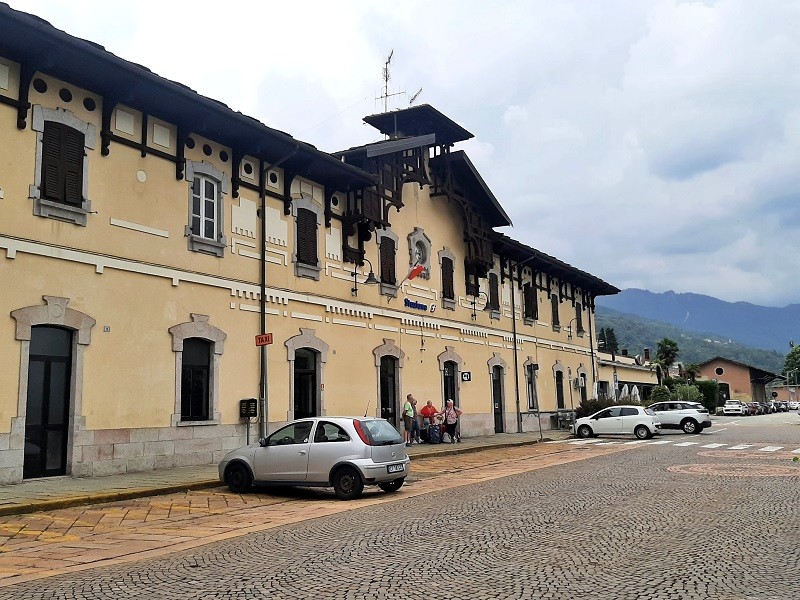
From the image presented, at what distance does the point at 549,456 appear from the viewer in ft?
68.7

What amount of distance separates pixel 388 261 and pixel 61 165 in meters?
12.2

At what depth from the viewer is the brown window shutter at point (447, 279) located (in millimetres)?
28237

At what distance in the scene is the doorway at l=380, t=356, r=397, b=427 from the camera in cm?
2367

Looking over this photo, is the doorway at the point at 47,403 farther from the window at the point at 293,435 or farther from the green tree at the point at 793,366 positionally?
the green tree at the point at 793,366

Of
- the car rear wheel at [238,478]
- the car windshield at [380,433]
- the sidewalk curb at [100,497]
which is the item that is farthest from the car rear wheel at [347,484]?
the sidewalk curb at [100,497]

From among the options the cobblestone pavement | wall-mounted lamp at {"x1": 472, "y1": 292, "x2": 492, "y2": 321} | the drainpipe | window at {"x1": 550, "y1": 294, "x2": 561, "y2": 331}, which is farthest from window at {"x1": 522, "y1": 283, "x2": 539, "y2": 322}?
the cobblestone pavement

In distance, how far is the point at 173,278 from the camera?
16.5 metres

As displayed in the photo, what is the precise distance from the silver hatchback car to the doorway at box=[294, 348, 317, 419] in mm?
6476

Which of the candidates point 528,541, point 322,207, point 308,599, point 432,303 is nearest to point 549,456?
point 432,303

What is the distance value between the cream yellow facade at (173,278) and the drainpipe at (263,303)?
63mm

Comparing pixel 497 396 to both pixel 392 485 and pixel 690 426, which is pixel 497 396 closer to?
pixel 690 426

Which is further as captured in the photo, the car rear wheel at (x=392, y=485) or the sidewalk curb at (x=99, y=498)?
the car rear wheel at (x=392, y=485)

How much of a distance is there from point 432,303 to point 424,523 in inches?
704

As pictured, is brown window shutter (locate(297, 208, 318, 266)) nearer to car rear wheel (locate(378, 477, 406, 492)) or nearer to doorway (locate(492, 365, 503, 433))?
car rear wheel (locate(378, 477, 406, 492))
